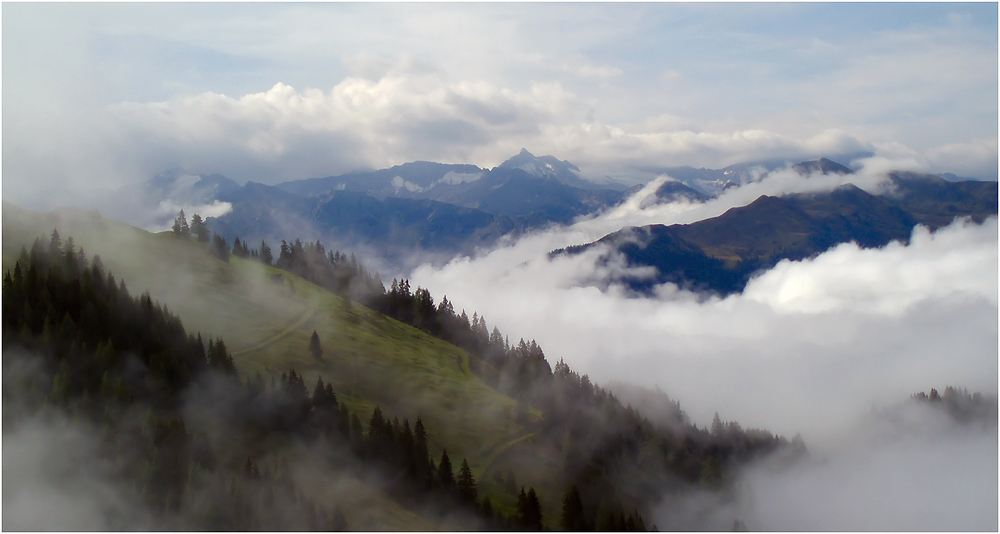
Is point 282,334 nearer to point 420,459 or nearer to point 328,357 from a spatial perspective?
point 328,357

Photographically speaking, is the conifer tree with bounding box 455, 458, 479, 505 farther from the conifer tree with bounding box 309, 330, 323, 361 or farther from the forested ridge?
the conifer tree with bounding box 309, 330, 323, 361

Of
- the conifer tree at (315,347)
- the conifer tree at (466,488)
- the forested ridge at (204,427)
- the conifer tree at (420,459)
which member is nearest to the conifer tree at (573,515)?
the forested ridge at (204,427)

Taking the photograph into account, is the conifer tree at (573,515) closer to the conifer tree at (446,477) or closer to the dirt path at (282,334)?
the conifer tree at (446,477)

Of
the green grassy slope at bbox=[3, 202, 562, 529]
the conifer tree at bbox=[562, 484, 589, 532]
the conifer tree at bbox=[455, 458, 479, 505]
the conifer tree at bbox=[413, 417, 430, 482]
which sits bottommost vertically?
the conifer tree at bbox=[562, 484, 589, 532]

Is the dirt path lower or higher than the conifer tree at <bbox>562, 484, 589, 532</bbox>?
higher

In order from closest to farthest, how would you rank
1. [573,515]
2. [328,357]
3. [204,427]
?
[204,427] → [573,515] → [328,357]

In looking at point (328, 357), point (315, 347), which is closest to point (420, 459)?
point (315, 347)

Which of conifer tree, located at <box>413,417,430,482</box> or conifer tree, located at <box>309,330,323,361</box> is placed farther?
conifer tree, located at <box>309,330,323,361</box>

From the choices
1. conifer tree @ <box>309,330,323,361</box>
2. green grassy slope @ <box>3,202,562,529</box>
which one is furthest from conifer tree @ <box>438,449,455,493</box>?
conifer tree @ <box>309,330,323,361</box>

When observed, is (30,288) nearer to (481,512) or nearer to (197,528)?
(197,528)
